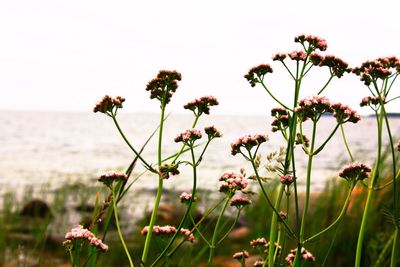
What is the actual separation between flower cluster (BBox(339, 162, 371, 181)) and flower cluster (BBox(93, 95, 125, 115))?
148 cm

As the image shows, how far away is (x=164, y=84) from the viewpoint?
373 cm

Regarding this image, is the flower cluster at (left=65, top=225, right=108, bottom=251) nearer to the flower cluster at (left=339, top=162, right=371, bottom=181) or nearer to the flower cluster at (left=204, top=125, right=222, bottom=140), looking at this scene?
the flower cluster at (left=204, top=125, right=222, bottom=140)

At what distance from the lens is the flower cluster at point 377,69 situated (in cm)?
373

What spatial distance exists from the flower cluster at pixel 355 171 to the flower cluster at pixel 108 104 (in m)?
1.48

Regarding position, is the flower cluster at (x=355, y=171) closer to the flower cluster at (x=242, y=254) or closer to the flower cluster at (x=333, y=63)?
the flower cluster at (x=333, y=63)

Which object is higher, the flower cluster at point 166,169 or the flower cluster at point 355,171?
the flower cluster at point 355,171

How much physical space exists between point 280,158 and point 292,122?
0.79 feet

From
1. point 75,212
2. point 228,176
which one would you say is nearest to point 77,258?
point 228,176

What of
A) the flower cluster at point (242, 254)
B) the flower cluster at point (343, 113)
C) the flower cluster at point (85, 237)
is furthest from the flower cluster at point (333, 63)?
the flower cluster at point (85, 237)

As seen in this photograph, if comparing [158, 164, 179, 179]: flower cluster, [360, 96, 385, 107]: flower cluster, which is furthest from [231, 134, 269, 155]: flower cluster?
[360, 96, 385, 107]: flower cluster

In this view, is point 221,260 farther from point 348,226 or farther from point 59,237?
point 59,237

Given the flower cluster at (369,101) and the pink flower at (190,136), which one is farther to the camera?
the flower cluster at (369,101)

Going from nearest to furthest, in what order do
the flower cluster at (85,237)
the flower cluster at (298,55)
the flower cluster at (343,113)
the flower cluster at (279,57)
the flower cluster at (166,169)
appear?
the flower cluster at (85,237) < the flower cluster at (166,169) < the flower cluster at (343,113) < the flower cluster at (298,55) < the flower cluster at (279,57)

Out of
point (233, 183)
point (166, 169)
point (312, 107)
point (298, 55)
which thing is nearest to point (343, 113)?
point (312, 107)
